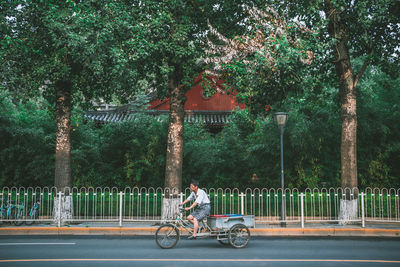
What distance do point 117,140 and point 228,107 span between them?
7.98 meters

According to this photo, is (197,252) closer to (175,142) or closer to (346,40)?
(175,142)

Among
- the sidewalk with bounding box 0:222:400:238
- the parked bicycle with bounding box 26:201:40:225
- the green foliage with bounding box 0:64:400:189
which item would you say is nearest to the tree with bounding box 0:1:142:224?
the parked bicycle with bounding box 26:201:40:225

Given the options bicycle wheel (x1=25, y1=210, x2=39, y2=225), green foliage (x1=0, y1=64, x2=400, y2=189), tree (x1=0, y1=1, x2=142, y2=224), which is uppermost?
tree (x1=0, y1=1, x2=142, y2=224)

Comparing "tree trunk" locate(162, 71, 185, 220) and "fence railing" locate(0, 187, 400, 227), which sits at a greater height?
"tree trunk" locate(162, 71, 185, 220)

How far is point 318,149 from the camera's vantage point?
1552cm

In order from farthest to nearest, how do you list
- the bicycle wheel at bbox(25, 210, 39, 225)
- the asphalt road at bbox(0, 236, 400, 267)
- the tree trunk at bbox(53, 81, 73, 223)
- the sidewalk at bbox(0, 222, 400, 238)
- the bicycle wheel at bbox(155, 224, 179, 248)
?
the tree trunk at bbox(53, 81, 73, 223)
the bicycle wheel at bbox(25, 210, 39, 225)
the sidewalk at bbox(0, 222, 400, 238)
the bicycle wheel at bbox(155, 224, 179, 248)
the asphalt road at bbox(0, 236, 400, 267)

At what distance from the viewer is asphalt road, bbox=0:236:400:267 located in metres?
6.87

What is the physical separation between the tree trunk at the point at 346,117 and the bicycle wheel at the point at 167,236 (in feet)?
20.8

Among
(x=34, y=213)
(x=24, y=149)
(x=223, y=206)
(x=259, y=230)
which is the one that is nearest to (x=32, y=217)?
(x=34, y=213)

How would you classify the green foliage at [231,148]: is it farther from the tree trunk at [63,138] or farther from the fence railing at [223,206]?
the tree trunk at [63,138]

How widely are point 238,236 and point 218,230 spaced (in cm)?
55

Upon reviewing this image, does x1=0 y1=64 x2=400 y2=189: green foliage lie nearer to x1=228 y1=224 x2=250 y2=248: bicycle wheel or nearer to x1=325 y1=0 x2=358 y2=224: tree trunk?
x1=325 y1=0 x2=358 y2=224: tree trunk

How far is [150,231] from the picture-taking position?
36.0 ft

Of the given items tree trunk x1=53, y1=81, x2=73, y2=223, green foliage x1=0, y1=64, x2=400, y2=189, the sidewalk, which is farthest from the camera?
green foliage x1=0, y1=64, x2=400, y2=189
